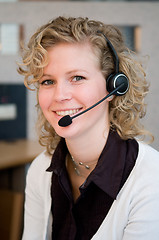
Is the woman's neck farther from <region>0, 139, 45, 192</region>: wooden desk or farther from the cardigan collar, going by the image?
<region>0, 139, 45, 192</region>: wooden desk

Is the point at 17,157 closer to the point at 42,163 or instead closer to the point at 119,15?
the point at 42,163

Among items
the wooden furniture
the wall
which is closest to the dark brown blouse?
the wooden furniture

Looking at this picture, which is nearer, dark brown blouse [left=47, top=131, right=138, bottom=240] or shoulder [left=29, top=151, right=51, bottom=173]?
dark brown blouse [left=47, top=131, right=138, bottom=240]

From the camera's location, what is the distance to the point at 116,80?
32.9 inches

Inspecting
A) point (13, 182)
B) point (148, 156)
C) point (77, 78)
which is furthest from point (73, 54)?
point (13, 182)

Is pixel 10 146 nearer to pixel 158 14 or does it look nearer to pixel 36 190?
pixel 36 190

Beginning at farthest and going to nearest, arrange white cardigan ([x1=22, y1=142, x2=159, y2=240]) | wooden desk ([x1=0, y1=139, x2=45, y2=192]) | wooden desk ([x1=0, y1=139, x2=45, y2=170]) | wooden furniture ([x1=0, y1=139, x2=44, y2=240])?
wooden desk ([x1=0, y1=139, x2=45, y2=192])
wooden desk ([x1=0, y1=139, x2=45, y2=170])
wooden furniture ([x1=0, y1=139, x2=44, y2=240])
white cardigan ([x1=22, y1=142, x2=159, y2=240])

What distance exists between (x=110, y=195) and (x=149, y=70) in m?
1.28

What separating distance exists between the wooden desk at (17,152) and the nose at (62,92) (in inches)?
39.2

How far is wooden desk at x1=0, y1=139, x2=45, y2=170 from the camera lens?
177 cm

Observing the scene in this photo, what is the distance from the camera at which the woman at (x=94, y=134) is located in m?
0.81

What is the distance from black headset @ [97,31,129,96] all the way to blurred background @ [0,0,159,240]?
958mm

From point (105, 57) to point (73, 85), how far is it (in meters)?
0.13

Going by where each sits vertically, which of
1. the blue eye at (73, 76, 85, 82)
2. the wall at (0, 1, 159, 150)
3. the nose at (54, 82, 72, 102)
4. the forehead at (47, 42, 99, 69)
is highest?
the wall at (0, 1, 159, 150)
